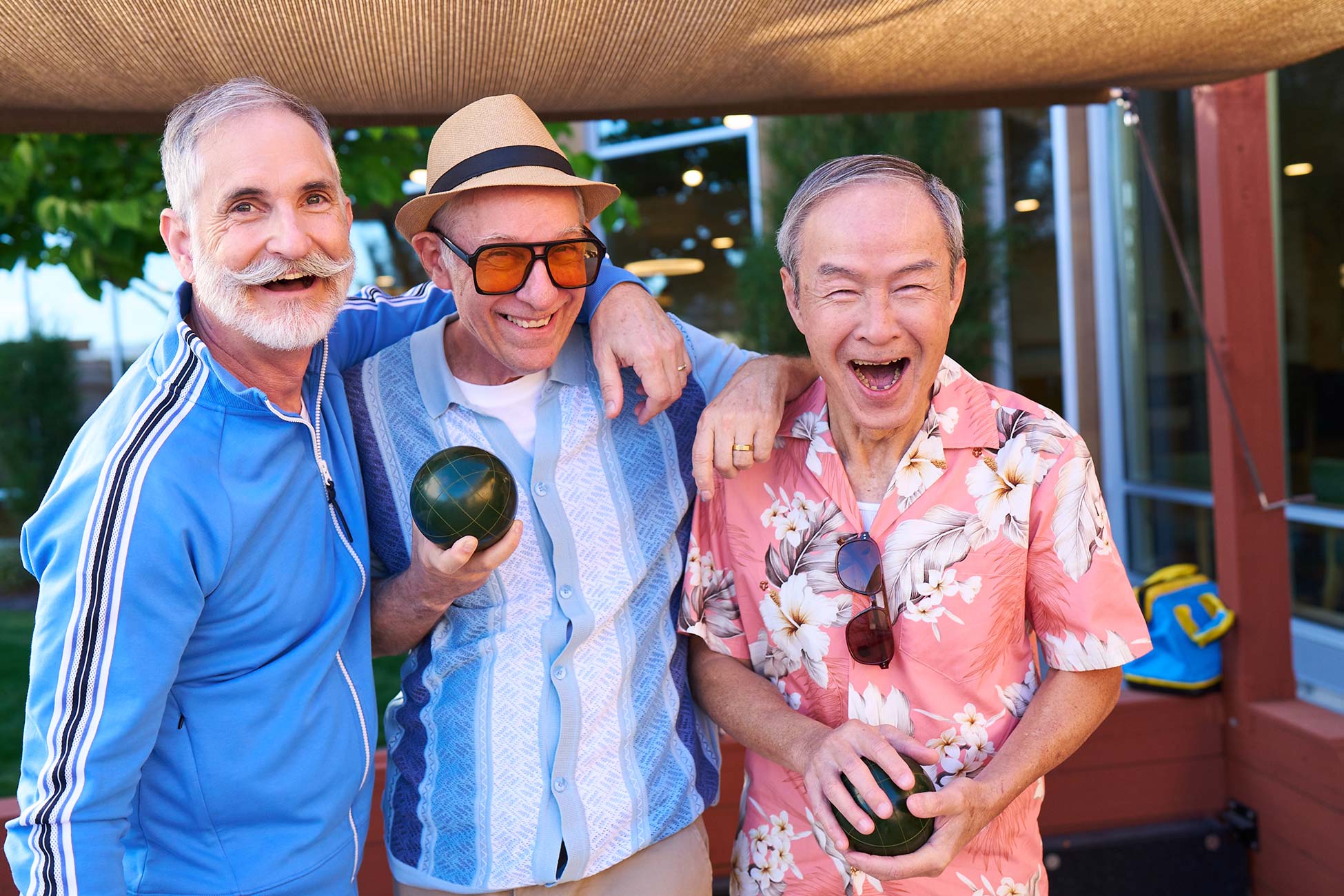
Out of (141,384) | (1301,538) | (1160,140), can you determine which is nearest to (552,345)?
(141,384)

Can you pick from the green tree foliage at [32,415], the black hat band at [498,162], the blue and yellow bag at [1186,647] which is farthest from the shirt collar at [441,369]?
the green tree foliage at [32,415]

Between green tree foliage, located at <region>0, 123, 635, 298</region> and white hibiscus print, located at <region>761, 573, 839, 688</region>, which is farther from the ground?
green tree foliage, located at <region>0, 123, 635, 298</region>

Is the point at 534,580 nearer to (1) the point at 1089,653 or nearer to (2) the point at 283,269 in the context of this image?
(2) the point at 283,269

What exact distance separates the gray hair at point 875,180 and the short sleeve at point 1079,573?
47 centimetres

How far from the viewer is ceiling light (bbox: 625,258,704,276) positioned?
10.1m

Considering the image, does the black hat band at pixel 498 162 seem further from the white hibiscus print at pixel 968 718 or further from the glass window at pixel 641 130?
the glass window at pixel 641 130

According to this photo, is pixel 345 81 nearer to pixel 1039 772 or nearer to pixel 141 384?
pixel 141 384

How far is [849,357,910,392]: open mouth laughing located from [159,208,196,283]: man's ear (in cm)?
130

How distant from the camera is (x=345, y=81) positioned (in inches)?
103

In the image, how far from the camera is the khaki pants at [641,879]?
223 cm

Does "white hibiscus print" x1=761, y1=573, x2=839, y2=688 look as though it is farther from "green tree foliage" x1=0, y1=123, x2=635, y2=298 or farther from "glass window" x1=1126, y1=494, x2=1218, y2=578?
"glass window" x1=1126, y1=494, x2=1218, y2=578

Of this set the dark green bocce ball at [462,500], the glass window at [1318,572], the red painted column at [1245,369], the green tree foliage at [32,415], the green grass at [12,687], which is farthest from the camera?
the green tree foliage at [32,415]

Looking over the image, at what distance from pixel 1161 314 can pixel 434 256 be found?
6732 mm

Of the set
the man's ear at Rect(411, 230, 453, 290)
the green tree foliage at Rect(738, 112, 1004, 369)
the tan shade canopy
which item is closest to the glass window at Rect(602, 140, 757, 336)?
the green tree foliage at Rect(738, 112, 1004, 369)
